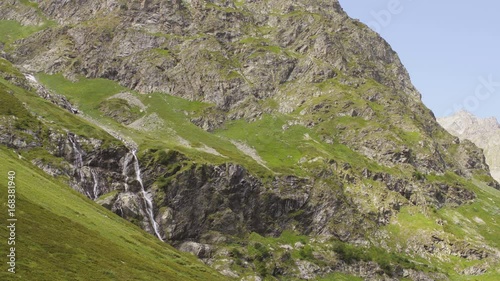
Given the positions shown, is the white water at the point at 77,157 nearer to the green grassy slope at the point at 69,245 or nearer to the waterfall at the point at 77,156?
the waterfall at the point at 77,156

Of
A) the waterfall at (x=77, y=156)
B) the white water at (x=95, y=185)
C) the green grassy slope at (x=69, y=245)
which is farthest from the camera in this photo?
the waterfall at (x=77, y=156)

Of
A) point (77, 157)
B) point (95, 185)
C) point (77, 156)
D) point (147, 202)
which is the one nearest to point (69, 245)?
point (95, 185)

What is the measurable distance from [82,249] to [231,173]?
4612 inches

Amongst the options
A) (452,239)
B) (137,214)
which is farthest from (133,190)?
(452,239)

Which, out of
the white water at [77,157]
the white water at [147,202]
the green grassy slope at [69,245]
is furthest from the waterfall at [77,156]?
the green grassy slope at [69,245]

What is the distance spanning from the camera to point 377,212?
195375 mm

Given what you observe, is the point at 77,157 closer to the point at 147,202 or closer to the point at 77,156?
the point at 77,156

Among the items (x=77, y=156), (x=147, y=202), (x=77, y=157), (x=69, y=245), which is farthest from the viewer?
(x=147, y=202)

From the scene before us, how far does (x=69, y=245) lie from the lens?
54594 mm

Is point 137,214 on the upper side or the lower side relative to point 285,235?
lower

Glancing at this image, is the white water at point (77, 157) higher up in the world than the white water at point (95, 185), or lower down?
higher up

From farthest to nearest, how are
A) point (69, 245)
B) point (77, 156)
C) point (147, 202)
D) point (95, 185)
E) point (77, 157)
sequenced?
point (147, 202), point (77, 156), point (77, 157), point (95, 185), point (69, 245)

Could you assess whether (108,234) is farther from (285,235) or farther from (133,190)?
(285,235)

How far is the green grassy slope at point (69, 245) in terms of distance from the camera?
45.2 m
